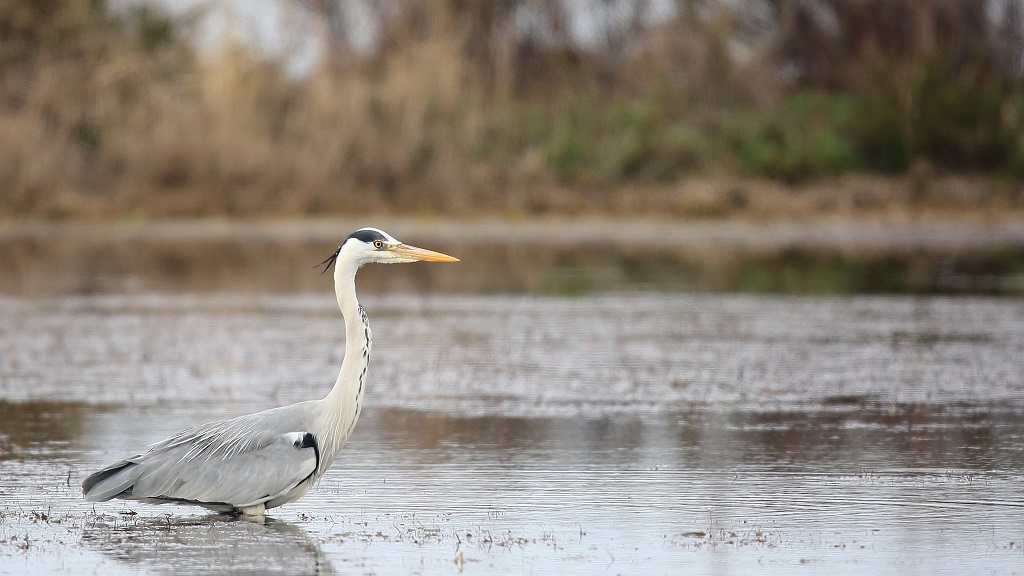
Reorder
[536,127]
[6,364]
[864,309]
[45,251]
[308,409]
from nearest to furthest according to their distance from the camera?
[308,409] → [6,364] → [864,309] → [45,251] → [536,127]

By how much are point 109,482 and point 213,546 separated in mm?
622

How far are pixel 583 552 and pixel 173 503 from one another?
1.98 metres

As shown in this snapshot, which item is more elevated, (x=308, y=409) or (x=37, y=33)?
(x=37, y=33)

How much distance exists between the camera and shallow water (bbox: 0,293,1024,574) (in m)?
6.78

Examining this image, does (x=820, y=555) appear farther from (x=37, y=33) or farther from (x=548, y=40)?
(x=548, y=40)

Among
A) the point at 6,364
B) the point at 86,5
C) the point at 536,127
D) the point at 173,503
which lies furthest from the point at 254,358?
the point at 86,5

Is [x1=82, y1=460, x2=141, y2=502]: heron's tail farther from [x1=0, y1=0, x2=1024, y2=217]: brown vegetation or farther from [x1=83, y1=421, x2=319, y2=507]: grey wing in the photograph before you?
[x1=0, y1=0, x2=1024, y2=217]: brown vegetation

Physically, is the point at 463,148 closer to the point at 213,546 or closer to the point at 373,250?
the point at 373,250

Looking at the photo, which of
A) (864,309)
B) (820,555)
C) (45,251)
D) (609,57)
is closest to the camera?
(820,555)

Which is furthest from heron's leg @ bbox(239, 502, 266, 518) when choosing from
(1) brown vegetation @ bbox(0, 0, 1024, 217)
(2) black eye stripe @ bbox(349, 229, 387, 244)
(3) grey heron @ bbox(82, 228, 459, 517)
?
(1) brown vegetation @ bbox(0, 0, 1024, 217)

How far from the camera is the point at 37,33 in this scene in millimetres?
31562

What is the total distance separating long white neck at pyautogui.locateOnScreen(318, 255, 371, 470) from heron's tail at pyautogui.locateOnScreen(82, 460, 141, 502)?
824 mm

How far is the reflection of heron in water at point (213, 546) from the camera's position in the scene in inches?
257

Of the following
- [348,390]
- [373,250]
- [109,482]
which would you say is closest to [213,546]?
[109,482]
